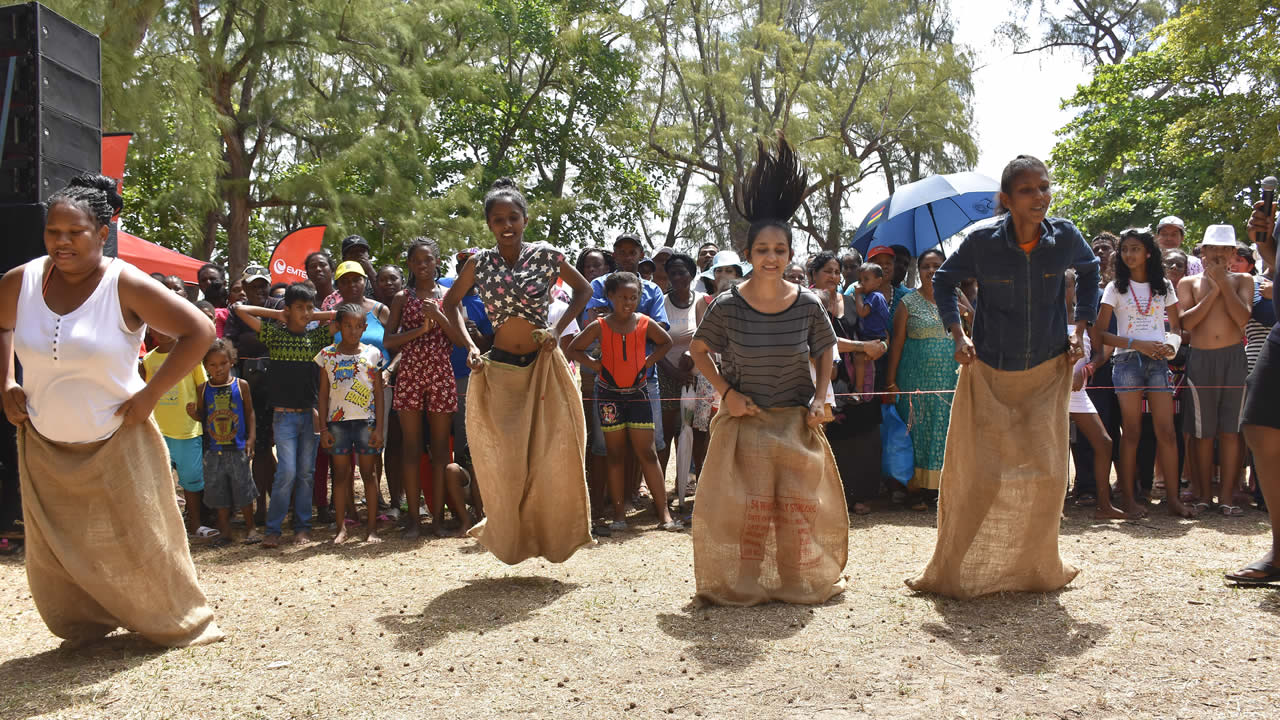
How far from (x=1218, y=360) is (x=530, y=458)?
5.57 meters

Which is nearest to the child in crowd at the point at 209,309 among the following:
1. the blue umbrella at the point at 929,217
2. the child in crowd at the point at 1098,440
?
the blue umbrella at the point at 929,217

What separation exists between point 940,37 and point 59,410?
99.8 feet

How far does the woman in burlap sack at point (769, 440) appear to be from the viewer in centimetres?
509

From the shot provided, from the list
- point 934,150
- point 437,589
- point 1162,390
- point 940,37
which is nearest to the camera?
point 437,589

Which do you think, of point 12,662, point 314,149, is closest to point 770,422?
point 12,662

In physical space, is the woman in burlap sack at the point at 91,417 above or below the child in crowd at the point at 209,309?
below

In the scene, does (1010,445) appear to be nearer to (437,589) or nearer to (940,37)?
(437,589)

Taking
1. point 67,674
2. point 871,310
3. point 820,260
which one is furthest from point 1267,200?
point 67,674

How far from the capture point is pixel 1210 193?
1834 centimetres

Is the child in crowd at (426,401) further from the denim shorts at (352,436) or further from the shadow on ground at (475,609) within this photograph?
the shadow on ground at (475,609)

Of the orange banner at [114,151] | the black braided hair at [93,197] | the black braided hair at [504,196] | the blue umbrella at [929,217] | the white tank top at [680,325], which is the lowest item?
the white tank top at [680,325]

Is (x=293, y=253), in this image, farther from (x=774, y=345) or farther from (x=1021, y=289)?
(x=1021, y=289)

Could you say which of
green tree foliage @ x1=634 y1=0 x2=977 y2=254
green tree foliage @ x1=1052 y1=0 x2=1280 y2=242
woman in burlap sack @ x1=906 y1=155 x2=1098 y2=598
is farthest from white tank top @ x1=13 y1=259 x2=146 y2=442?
green tree foliage @ x1=634 y1=0 x2=977 y2=254

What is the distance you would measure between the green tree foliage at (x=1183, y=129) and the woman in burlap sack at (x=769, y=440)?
50.6 feet
